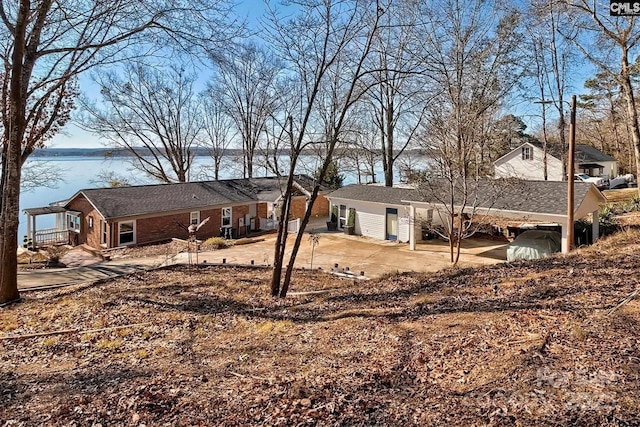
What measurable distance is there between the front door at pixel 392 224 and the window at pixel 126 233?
12.8 meters

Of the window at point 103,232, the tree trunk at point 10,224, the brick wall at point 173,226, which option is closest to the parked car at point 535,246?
the tree trunk at point 10,224

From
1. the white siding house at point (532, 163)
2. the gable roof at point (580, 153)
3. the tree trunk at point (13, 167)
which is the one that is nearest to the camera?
the tree trunk at point (13, 167)

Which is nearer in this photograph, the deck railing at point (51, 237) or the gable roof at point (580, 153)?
the deck railing at point (51, 237)

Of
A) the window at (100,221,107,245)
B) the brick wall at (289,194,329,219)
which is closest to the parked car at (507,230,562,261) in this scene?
the brick wall at (289,194,329,219)

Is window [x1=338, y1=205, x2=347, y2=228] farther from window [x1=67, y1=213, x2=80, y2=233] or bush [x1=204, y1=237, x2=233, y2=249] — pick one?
window [x1=67, y1=213, x2=80, y2=233]

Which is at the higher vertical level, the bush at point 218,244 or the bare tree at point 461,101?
the bare tree at point 461,101

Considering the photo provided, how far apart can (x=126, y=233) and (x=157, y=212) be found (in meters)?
1.76

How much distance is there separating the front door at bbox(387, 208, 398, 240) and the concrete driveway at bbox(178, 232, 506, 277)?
2.32 feet

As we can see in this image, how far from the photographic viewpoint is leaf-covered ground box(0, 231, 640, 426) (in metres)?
3.25

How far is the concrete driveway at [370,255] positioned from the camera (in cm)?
1452

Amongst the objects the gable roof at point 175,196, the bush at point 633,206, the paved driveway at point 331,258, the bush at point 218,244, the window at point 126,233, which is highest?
the gable roof at point 175,196

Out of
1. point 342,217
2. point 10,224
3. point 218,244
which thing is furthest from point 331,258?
point 10,224

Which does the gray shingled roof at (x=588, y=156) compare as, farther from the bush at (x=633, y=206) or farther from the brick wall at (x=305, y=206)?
the brick wall at (x=305, y=206)

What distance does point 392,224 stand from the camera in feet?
67.4
